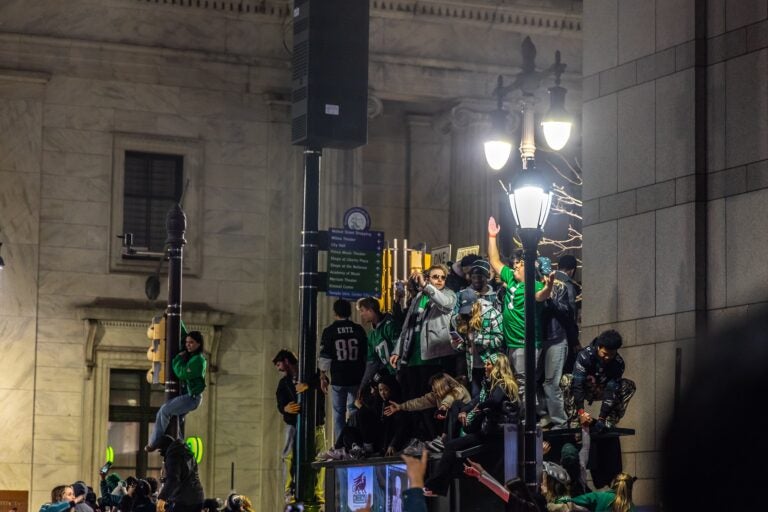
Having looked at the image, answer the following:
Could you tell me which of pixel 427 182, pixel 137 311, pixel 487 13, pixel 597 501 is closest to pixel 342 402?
pixel 597 501

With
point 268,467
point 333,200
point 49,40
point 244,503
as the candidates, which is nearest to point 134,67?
point 49,40

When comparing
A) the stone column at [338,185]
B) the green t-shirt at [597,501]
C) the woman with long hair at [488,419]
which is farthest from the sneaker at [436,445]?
the stone column at [338,185]

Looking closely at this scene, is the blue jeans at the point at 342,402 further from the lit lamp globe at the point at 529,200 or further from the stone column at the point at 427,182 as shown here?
the stone column at the point at 427,182

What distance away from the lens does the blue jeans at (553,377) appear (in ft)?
53.9

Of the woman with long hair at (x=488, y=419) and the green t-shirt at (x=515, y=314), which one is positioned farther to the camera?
the green t-shirt at (x=515, y=314)

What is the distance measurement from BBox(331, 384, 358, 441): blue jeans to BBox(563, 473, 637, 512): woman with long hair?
6622mm

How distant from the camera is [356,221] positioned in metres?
18.9

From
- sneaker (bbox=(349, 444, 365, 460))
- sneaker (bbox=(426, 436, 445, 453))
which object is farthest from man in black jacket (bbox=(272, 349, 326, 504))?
sneaker (bbox=(426, 436, 445, 453))

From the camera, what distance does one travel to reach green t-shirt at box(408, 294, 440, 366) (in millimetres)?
18484

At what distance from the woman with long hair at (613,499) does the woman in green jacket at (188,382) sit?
7.45m

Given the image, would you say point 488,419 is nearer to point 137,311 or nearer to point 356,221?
point 356,221

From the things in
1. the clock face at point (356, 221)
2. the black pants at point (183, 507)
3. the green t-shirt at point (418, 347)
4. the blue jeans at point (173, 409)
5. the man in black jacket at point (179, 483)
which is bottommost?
the black pants at point (183, 507)

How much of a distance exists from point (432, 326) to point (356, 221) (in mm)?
1635

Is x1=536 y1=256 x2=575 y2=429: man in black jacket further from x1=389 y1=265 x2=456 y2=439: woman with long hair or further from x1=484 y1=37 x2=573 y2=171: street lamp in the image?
x1=484 y1=37 x2=573 y2=171: street lamp
